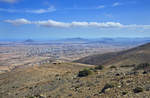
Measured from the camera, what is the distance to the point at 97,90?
14.3m

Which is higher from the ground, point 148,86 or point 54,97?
point 148,86

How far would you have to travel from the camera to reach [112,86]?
45.5 feet

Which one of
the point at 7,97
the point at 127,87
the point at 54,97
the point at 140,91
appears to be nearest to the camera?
the point at 140,91

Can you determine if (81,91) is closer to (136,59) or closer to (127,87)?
(127,87)

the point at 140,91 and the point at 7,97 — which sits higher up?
the point at 140,91

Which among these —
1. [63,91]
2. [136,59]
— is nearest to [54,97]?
[63,91]

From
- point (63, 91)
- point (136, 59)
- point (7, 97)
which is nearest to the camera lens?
point (63, 91)

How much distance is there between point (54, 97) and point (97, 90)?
371 cm

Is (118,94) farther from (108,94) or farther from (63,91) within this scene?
(63,91)

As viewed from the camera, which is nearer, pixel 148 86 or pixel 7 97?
pixel 148 86

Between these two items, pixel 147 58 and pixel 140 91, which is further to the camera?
pixel 147 58

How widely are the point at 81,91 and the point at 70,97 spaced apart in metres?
1.18

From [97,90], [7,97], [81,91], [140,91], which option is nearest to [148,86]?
[140,91]

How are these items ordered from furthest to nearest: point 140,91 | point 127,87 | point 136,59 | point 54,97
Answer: point 136,59 < point 54,97 < point 127,87 < point 140,91
